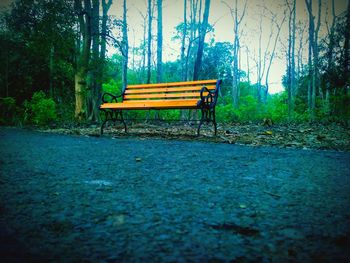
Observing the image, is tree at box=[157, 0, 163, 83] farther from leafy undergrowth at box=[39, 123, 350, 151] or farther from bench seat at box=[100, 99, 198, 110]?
bench seat at box=[100, 99, 198, 110]

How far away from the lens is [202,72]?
27906 mm

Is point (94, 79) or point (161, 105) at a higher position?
point (94, 79)

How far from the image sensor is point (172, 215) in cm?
104

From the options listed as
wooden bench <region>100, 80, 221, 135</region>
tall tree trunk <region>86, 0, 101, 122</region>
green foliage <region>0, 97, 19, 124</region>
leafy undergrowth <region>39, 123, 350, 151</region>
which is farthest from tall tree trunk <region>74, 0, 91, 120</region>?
green foliage <region>0, 97, 19, 124</region>

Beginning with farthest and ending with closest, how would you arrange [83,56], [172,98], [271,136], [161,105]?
[83,56], [172,98], [271,136], [161,105]

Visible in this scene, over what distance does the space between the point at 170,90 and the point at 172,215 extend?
199 inches

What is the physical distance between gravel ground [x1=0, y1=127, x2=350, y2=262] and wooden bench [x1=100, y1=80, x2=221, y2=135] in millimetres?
2798

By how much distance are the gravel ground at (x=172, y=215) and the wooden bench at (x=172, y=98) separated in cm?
280

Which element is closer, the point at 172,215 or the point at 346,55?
the point at 172,215

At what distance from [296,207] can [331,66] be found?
12824 millimetres

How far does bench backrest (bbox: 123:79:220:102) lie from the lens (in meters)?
5.39

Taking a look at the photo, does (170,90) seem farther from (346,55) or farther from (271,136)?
(346,55)

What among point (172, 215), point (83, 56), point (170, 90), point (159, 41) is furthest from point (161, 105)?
point (159, 41)

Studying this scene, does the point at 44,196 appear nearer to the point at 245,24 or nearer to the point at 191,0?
the point at 191,0
